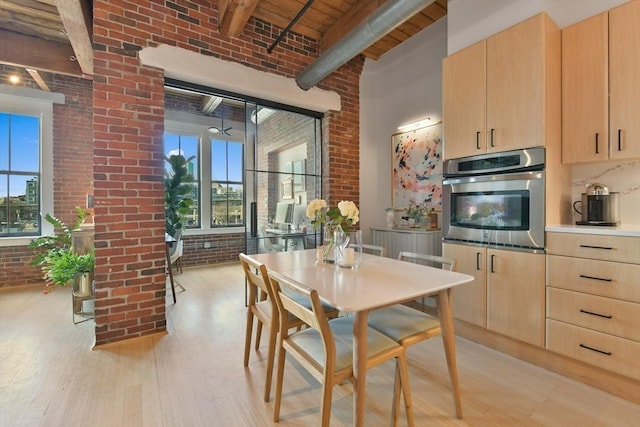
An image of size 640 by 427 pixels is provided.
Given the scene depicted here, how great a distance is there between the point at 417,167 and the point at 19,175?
5.78 meters

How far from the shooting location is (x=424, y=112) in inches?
144

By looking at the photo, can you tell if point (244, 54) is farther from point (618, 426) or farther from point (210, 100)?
A: point (618, 426)

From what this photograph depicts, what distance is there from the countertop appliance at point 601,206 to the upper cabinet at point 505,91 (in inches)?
18.7

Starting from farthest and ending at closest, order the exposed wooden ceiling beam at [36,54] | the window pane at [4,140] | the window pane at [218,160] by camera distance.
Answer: the window pane at [218,160] → the window pane at [4,140] → the exposed wooden ceiling beam at [36,54]

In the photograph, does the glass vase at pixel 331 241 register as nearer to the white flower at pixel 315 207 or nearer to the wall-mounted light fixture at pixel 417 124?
the white flower at pixel 315 207

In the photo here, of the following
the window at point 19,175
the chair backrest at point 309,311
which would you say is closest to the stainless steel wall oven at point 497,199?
the chair backrest at point 309,311

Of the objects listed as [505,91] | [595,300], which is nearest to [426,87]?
[505,91]

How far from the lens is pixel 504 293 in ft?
7.55

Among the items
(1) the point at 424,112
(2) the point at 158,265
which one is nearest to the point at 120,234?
(2) the point at 158,265

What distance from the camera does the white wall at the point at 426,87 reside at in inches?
86.8

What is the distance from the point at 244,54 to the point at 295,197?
177 cm

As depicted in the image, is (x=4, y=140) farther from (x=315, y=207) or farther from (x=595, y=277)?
(x=595, y=277)

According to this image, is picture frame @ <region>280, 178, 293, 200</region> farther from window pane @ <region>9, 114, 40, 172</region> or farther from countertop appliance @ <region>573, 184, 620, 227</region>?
window pane @ <region>9, 114, 40, 172</region>

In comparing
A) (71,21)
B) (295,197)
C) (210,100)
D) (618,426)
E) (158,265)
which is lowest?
(618,426)
